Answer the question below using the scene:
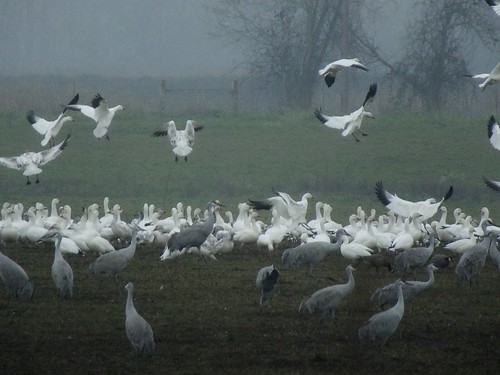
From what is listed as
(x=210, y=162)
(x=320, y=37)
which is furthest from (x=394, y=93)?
(x=210, y=162)

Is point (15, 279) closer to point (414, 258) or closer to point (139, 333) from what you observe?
point (139, 333)

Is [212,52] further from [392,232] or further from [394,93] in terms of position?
[392,232]

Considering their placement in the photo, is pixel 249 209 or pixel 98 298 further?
pixel 249 209

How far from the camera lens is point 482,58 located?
208 ft

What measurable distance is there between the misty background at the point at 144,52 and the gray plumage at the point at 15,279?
27377mm

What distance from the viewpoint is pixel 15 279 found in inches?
505

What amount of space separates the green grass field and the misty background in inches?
329

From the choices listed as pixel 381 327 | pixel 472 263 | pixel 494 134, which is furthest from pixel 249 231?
pixel 381 327

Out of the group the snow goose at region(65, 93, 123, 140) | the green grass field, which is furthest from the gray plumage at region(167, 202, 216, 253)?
the snow goose at region(65, 93, 123, 140)

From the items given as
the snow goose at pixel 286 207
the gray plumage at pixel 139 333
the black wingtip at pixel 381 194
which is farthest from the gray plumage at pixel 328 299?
the black wingtip at pixel 381 194

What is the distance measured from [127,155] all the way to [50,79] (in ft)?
62.7

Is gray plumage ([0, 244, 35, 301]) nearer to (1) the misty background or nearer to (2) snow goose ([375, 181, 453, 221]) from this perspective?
(2) snow goose ([375, 181, 453, 221])

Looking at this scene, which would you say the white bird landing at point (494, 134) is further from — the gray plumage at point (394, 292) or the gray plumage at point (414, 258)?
the gray plumage at point (394, 292)

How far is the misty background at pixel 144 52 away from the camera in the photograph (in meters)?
44.3
